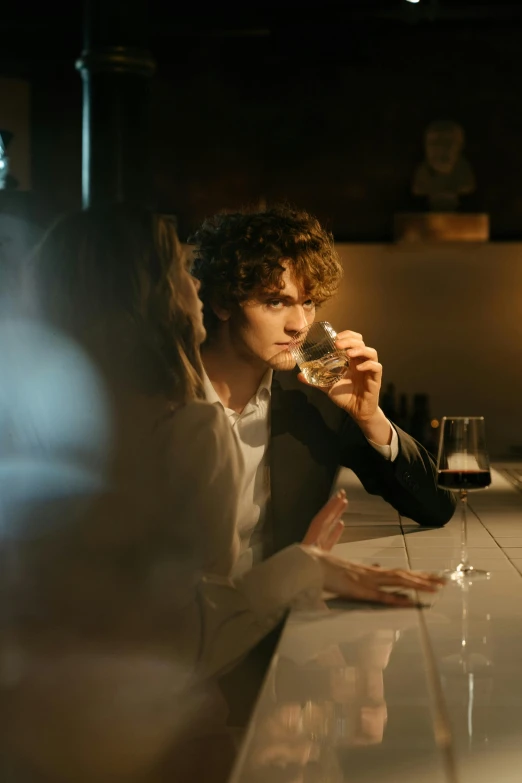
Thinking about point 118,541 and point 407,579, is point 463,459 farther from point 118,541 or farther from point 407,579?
point 118,541

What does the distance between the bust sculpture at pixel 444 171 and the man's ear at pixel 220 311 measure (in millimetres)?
2231

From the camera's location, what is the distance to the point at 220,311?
6.33 feet

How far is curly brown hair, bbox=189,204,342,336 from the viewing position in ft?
6.21

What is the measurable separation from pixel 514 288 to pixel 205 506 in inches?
115

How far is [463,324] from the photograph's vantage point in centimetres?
389

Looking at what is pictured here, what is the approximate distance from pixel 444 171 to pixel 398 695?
11.3 feet

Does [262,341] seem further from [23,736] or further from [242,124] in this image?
[242,124]

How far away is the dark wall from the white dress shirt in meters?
2.23

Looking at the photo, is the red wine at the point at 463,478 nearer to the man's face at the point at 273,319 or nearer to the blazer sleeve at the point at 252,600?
the blazer sleeve at the point at 252,600

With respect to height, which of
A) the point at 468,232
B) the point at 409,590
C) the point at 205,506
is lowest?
the point at 409,590

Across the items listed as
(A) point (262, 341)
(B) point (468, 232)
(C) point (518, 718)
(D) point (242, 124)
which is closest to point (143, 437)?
(C) point (518, 718)

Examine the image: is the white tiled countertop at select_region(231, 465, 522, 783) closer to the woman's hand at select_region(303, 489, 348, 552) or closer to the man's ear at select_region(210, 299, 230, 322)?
the woman's hand at select_region(303, 489, 348, 552)

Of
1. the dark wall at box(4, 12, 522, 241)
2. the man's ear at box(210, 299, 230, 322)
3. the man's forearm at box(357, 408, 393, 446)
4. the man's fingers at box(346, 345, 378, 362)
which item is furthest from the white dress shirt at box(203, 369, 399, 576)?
the dark wall at box(4, 12, 522, 241)

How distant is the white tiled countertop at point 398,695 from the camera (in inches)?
26.3
